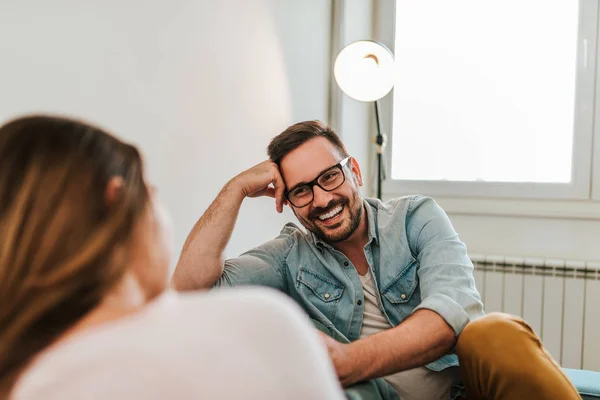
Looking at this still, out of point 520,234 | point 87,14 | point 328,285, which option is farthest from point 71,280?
point 520,234

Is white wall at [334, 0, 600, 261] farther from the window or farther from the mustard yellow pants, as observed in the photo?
the mustard yellow pants

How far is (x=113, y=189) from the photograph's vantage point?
0.55 metres

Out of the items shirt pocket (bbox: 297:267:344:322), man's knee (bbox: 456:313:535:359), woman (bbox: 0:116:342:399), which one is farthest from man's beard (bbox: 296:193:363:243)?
woman (bbox: 0:116:342:399)

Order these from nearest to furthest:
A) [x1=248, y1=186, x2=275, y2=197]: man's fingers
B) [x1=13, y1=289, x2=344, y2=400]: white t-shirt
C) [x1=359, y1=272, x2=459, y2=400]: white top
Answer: [x1=13, y1=289, x2=344, y2=400]: white t-shirt → [x1=359, y1=272, x2=459, y2=400]: white top → [x1=248, y1=186, x2=275, y2=197]: man's fingers

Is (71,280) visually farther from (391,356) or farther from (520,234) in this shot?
(520,234)

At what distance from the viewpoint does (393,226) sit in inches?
66.6

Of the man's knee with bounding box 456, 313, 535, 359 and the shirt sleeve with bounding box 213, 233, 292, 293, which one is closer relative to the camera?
the man's knee with bounding box 456, 313, 535, 359

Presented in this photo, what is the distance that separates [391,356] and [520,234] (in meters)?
1.81


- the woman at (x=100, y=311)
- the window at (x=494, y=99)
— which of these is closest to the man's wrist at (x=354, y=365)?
the woman at (x=100, y=311)

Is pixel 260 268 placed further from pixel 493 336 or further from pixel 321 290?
pixel 493 336

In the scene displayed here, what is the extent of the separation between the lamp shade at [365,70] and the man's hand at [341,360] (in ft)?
4.83

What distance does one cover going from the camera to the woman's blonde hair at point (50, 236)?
52cm

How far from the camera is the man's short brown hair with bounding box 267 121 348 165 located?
1697 millimetres

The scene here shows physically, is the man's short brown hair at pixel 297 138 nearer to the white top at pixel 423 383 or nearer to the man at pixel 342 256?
the man at pixel 342 256
